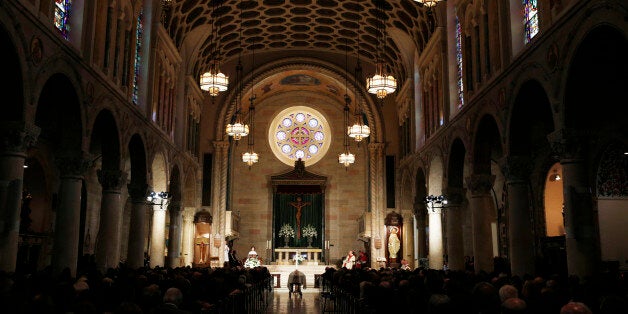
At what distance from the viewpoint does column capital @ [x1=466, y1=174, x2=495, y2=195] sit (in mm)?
19219

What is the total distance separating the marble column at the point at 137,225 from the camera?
22.1 metres

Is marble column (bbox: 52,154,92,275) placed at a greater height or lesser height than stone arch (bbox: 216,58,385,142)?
lesser

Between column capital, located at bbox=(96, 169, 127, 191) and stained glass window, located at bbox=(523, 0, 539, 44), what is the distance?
13.4 m

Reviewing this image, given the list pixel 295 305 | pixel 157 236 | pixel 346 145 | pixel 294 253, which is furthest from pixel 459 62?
pixel 294 253

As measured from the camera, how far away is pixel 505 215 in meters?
25.8

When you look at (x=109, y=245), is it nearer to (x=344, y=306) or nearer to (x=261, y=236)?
(x=344, y=306)

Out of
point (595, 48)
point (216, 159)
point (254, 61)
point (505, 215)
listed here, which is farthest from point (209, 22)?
point (595, 48)

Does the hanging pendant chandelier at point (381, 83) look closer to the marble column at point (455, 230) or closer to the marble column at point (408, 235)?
the marble column at point (455, 230)

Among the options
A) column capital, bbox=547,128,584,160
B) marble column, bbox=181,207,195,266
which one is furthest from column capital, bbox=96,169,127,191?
marble column, bbox=181,207,195,266

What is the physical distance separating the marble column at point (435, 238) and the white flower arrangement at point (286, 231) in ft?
50.7

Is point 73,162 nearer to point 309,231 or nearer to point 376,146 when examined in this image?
point 376,146

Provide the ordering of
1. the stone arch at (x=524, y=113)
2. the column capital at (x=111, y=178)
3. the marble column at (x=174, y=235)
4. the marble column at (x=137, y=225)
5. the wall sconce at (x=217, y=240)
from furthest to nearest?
the wall sconce at (x=217, y=240), the marble column at (x=174, y=235), the marble column at (x=137, y=225), the column capital at (x=111, y=178), the stone arch at (x=524, y=113)

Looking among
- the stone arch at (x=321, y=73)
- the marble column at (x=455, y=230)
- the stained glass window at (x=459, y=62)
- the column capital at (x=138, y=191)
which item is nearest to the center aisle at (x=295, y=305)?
the marble column at (x=455, y=230)

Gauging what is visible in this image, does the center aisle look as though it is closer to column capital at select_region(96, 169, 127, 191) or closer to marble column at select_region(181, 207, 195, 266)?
column capital at select_region(96, 169, 127, 191)
